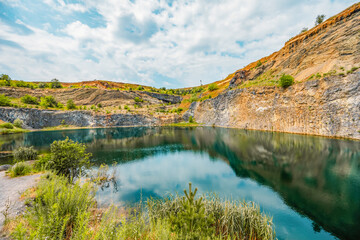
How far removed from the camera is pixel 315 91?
96.0ft

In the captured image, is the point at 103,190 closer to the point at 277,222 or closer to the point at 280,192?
the point at 277,222

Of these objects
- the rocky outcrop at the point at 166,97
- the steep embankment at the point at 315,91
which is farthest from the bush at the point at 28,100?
the steep embankment at the point at 315,91

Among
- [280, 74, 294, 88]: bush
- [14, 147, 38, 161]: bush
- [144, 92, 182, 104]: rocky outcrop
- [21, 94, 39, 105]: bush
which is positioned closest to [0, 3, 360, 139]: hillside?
[280, 74, 294, 88]: bush

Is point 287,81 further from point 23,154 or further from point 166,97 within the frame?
point 166,97

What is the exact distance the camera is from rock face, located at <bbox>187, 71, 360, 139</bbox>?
945 inches

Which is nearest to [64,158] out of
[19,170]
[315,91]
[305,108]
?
[19,170]

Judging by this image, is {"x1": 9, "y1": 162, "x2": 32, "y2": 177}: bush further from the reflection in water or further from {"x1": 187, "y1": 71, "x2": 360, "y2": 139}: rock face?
{"x1": 187, "y1": 71, "x2": 360, "y2": 139}: rock face

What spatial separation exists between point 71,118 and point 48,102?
16004 mm

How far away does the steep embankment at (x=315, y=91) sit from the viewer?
2481 cm

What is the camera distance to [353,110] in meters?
23.2

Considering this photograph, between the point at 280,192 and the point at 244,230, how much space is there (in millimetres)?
5754

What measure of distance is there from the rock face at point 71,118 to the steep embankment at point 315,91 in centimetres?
4209

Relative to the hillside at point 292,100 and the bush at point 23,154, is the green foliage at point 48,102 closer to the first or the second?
the hillside at point 292,100

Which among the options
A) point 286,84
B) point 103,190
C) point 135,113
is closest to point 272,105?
point 286,84
